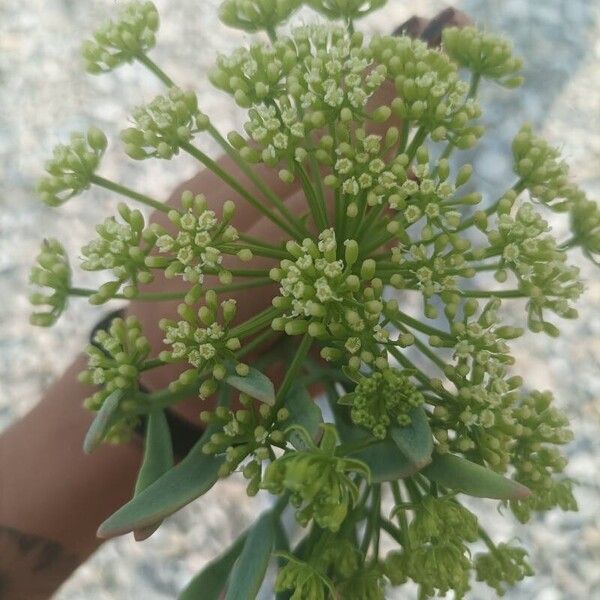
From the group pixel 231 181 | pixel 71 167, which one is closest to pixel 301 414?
pixel 231 181

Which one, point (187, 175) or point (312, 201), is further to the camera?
point (187, 175)

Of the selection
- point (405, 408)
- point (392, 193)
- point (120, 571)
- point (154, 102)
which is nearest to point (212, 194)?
point (154, 102)

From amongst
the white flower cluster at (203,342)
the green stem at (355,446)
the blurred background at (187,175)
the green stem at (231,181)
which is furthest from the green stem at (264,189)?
the blurred background at (187,175)

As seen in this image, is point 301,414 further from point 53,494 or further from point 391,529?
point 53,494

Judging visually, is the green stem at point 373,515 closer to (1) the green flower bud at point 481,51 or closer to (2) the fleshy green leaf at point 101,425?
(2) the fleshy green leaf at point 101,425

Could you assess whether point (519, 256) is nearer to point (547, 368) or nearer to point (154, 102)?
point (154, 102)
